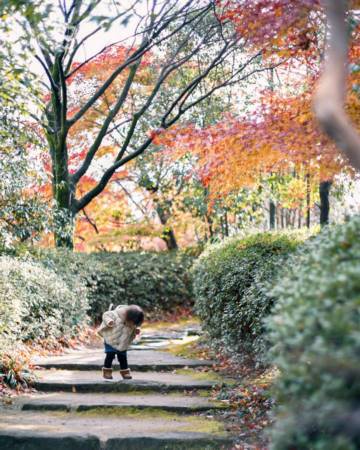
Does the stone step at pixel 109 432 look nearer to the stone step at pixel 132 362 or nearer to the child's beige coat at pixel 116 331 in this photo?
the child's beige coat at pixel 116 331

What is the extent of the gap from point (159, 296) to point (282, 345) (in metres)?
13.8

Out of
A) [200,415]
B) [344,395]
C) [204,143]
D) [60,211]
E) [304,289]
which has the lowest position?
[200,415]

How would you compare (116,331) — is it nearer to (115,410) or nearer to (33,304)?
(115,410)

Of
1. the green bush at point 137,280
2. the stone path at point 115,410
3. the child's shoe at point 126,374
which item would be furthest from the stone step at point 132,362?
the green bush at point 137,280

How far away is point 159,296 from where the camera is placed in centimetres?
1653

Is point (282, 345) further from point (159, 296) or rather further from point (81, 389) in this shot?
point (159, 296)

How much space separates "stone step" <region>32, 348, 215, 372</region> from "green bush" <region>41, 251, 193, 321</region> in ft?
12.9

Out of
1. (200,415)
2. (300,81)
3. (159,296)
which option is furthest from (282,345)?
(159,296)

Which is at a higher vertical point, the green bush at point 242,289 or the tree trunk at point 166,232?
the tree trunk at point 166,232

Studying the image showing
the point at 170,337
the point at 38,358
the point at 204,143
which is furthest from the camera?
the point at 170,337

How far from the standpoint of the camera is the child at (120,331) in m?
7.82

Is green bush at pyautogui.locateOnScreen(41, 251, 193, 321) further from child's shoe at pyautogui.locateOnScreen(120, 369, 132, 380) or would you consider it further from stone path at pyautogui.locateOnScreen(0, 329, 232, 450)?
child's shoe at pyautogui.locateOnScreen(120, 369, 132, 380)

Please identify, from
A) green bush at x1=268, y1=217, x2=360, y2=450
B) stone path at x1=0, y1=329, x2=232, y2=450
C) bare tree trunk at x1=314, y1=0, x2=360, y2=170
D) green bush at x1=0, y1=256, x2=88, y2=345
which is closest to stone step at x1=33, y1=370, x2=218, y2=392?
stone path at x1=0, y1=329, x2=232, y2=450

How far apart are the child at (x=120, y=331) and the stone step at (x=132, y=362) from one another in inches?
39.7
